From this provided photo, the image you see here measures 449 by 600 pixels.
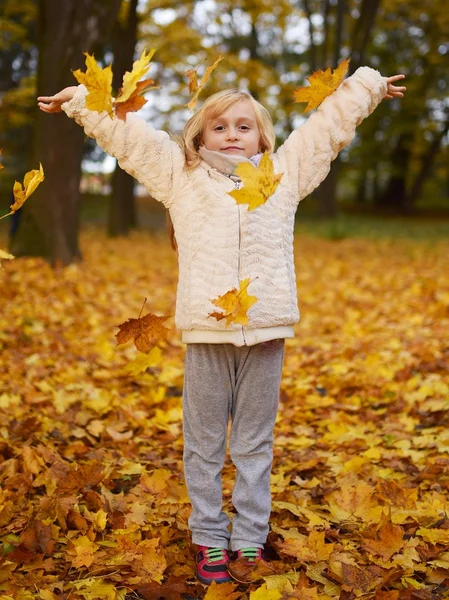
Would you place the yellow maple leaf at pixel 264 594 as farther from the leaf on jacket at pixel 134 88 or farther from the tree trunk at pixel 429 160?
the tree trunk at pixel 429 160

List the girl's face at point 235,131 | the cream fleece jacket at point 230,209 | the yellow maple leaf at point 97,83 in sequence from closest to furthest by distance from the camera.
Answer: the yellow maple leaf at point 97,83, the cream fleece jacket at point 230,209, the girl's face at point 235,131

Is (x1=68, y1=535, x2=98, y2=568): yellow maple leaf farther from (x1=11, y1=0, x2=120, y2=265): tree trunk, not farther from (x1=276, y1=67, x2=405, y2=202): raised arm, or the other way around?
(x1=11, y1=0, x2=120, y2=265): tree trunk

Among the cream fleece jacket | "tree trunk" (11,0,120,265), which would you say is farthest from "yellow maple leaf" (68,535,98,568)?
"tree trunk" (11,0,120,265)

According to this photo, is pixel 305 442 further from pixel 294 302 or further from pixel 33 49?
pixel 33 49

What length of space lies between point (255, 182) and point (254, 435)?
0.86 m

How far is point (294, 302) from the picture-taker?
90.7 inches

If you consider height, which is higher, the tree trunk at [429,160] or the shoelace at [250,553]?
the tree trunk at [429,160]

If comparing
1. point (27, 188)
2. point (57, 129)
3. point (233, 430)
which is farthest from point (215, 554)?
point (57, 129)

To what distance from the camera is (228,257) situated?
222 centimetres

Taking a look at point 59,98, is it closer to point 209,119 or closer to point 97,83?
point 97,83

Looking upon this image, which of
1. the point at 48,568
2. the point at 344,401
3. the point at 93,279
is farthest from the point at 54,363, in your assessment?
the point at 93,279

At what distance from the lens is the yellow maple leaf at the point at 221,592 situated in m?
2.14

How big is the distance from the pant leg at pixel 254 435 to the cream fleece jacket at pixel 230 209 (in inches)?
4.4

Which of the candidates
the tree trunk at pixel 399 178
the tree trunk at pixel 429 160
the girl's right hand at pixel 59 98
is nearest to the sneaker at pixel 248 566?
the girl's right hand at pixel 59 98
